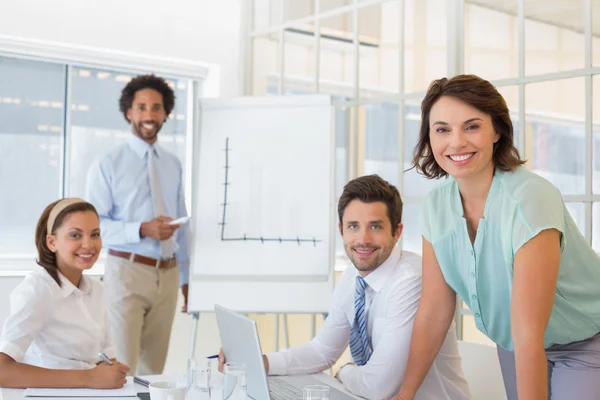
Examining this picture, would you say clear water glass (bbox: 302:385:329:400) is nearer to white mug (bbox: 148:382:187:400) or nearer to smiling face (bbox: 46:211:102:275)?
white mug (bbox: 148:382:187:400)

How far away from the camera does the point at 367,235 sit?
2.15 metres

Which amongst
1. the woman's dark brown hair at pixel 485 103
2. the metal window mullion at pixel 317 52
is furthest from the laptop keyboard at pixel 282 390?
the metal window mullion at pixel 317 52

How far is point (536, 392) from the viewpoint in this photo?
1.44m

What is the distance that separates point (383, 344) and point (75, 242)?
3.40 feet

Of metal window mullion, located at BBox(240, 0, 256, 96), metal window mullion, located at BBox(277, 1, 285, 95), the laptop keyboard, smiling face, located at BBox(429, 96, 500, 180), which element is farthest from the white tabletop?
metal window mullion, located at BBox(240, 0, 256, 96)

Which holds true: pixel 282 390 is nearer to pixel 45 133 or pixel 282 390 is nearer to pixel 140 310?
pixel 140 310

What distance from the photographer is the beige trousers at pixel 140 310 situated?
10.6 feet

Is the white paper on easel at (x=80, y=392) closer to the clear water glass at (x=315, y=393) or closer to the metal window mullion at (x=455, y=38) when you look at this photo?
the clear water glass at (x=315, y=393)

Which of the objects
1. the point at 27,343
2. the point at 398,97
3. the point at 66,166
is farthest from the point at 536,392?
the point at 66,166

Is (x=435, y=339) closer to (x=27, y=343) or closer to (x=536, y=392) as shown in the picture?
(x=536, y=392)

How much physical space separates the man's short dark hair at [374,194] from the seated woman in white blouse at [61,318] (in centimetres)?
83

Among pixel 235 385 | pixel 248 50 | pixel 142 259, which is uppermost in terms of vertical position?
pixel 248 50

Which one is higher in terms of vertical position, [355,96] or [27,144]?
[355,96]

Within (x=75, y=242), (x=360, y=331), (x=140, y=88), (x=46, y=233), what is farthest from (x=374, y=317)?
(x=140, y=88)
